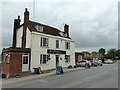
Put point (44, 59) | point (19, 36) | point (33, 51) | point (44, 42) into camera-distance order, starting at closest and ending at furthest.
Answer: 1. point (33, 51)
2. point (44, 59)
3. point (44, 42)
4. point (19, 36)

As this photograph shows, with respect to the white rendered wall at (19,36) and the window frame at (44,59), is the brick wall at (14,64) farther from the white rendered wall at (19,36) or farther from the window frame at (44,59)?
the white rendered wall at (19,36)

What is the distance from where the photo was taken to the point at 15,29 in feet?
79.5

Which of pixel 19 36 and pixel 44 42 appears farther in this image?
pixel 19 36

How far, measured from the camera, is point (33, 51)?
19484 mm

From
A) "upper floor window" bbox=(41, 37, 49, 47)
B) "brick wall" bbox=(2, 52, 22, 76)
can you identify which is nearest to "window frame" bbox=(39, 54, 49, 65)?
"upper floor window" bbox=(41, 37, 49, 47)

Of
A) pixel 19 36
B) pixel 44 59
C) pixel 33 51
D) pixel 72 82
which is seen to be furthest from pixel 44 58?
pixel 72 82

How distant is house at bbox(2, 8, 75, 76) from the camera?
56.3ft

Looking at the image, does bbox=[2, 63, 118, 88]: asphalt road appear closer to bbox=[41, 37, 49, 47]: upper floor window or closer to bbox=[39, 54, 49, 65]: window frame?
bbox=[39, 54, 49, 65]: window frame

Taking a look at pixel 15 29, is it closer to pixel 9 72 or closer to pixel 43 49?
pixel 43 49

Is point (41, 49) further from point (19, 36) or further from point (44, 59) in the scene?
point (19, 36)

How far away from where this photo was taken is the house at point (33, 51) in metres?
17.2

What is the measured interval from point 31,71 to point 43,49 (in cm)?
436

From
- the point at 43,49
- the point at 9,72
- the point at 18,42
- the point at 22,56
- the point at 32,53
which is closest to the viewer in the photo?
the point at 9,72

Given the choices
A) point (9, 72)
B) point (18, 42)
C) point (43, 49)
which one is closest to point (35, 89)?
point (9, 72)
